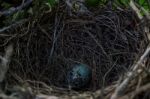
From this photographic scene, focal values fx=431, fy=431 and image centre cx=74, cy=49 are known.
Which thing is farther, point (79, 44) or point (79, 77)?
point (79, 44)

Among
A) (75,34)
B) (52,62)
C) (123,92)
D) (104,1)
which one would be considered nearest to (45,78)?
(52,62)

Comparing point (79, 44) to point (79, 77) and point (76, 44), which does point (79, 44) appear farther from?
point (79, 77)

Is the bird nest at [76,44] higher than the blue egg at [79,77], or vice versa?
the bird nest at [76,44]

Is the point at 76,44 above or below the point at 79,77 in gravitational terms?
above

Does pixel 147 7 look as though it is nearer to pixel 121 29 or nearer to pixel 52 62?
pixel 121 29

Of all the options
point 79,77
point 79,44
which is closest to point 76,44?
point 79,44
